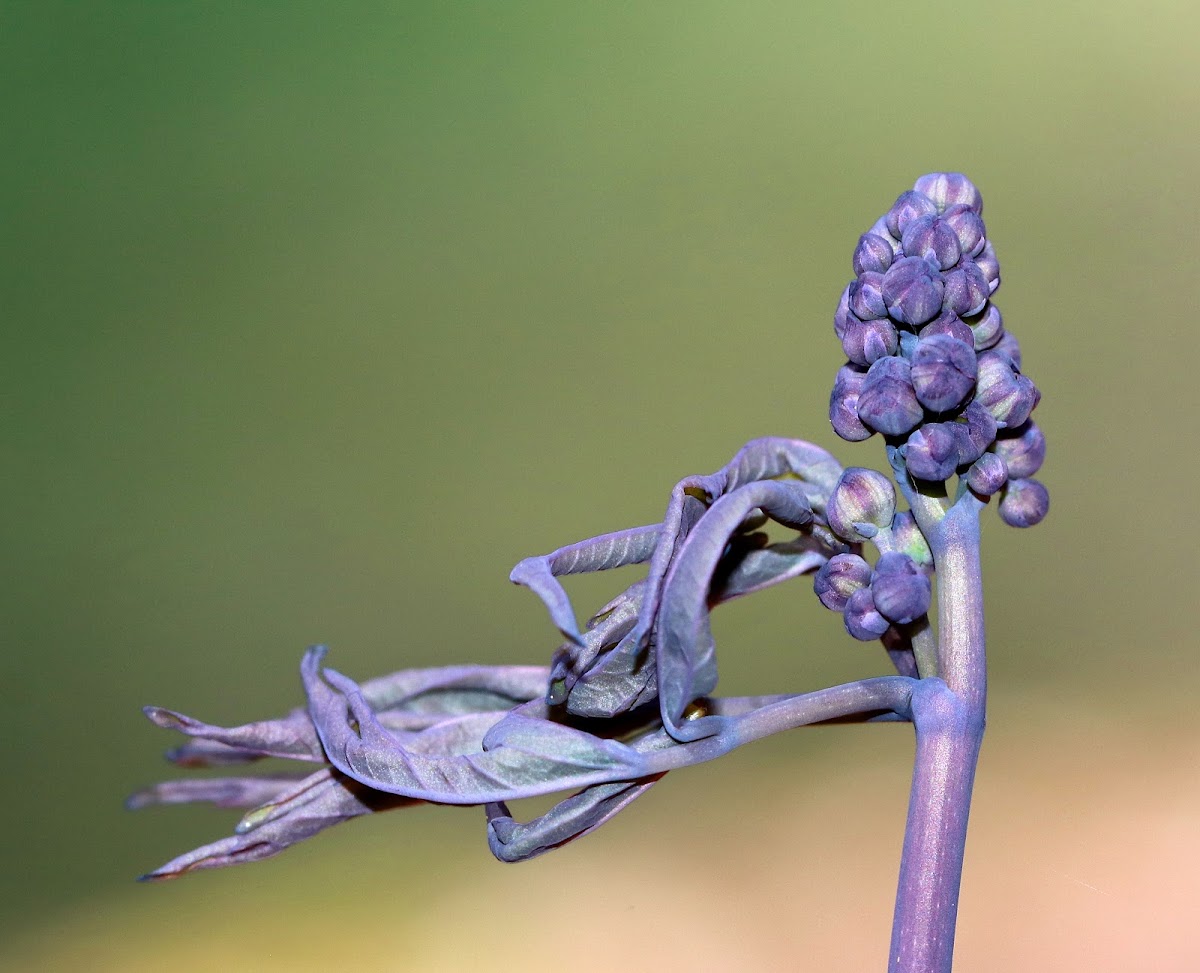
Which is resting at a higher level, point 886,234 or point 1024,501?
point 886,234

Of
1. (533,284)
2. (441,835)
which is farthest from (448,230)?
(441,835)

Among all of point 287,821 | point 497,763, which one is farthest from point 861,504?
point 287,821

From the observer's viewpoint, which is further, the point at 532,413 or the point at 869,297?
the point at 532,413

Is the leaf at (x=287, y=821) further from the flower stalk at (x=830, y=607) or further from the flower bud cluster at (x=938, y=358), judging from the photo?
the flower bud cluster at (x=938, y=358)

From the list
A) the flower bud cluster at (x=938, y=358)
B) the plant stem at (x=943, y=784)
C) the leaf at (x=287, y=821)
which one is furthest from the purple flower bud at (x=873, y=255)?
the leaf at (x=287, y=821)

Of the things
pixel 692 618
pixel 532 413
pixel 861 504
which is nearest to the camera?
pixel 692 618

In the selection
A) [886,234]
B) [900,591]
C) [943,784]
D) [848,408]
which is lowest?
[943,784]

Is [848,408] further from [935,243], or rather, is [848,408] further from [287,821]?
[287,821]

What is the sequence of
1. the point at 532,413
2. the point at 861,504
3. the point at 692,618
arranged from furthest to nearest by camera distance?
the point at 532,413, the point at 861,504, the point at 692,618
